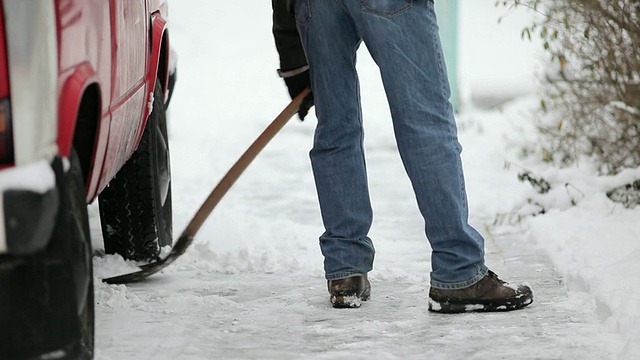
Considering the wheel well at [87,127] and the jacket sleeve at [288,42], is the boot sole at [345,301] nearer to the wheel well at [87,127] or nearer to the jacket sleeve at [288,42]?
the jacket sleeve at [288,42]

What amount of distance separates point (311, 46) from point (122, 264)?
134cm

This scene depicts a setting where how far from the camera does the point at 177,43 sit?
15.6 meters

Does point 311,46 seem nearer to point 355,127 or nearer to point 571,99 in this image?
point 355,127

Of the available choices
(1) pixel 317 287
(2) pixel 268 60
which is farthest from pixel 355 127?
(2) pixel 268 60

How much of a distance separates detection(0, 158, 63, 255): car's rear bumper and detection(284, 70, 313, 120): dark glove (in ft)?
5.73

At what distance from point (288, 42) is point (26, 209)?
1812mm

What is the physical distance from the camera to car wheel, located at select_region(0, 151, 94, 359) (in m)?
2.28

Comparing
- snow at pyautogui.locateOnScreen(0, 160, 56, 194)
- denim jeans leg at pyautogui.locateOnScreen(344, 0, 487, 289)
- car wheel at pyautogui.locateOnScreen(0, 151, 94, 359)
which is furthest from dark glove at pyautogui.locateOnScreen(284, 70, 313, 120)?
snow at pyautogui.locateOnScreen(0, 160, 56, 194)

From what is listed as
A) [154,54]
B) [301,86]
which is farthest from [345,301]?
[154,54]

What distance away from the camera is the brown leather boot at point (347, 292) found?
12.1ft

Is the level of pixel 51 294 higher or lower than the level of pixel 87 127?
lower

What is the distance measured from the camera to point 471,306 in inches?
141

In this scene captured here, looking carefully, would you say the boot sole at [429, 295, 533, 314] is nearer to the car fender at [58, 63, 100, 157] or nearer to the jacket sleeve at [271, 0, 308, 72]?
the jacket sleeve at [271, 0, 308, 72]

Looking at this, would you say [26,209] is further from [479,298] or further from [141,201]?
[141,201]
